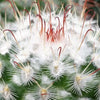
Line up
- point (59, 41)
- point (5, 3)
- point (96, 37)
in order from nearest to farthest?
point (59, 41), point (96, 37), point (5, 3)

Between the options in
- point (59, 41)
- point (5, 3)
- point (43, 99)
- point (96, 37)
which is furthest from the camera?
point (5, 3)

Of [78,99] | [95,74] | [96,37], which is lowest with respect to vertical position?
[78,99]

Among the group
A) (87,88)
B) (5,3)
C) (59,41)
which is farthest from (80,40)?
(5,3)

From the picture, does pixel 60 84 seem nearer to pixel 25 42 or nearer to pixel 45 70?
pixel 45 70

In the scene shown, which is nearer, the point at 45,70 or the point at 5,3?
the point at 45,70

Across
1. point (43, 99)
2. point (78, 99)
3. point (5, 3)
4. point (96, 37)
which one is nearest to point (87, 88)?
point (78, 99)

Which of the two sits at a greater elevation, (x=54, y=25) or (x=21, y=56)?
(x=54, y=25)

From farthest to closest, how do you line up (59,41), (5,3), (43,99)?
(5,3) < (59,41) < (43,99)

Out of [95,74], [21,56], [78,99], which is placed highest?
[21,56]

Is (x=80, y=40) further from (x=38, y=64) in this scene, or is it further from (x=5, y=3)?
(x=5, y=3)
